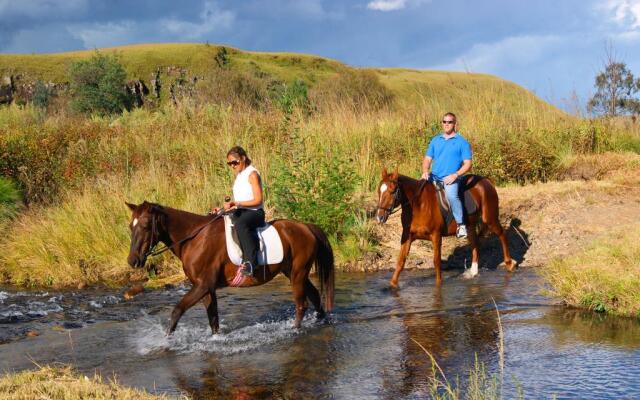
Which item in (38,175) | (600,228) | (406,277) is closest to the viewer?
(406,277)

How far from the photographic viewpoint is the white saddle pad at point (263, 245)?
317 inches

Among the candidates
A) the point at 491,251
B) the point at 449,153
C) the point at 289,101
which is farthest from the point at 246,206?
the point at 289,101

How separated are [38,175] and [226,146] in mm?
4703

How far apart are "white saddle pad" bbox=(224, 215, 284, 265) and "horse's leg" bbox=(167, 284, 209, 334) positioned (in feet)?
1.70

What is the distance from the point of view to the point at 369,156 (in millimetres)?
16875

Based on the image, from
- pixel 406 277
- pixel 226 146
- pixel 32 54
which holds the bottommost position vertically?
pixel 406 277

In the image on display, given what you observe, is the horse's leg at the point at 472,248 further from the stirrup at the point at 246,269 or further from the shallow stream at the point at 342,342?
the stirrup at the point at 246,269

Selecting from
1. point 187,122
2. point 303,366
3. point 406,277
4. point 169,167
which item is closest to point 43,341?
point 303,366

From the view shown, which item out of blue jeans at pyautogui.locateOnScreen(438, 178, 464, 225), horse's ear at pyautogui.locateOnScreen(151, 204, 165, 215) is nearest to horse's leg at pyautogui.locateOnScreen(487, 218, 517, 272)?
blue jeans at pyautogui.locateOnScreen(438, 178, 464, 225)

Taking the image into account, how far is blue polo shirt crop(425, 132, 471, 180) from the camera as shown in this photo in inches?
446

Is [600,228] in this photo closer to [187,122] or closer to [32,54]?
[187,122]

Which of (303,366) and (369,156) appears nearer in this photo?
(303,366)

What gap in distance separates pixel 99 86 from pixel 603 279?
48.4 metres

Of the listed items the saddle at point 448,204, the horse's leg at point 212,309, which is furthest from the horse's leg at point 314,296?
the saddle at point 448,204
